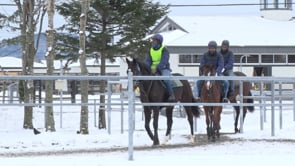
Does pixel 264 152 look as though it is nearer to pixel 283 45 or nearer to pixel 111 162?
pixel 111 162

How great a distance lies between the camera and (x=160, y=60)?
530 inches

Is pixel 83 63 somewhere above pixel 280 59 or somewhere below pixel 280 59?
above

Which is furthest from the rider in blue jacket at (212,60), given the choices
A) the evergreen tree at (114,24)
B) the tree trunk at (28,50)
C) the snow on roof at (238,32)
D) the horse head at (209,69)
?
the snow on roof at (238,32)

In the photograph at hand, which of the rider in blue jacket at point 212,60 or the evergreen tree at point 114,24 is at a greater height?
the evergreen tree at point 114,24

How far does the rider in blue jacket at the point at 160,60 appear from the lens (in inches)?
526

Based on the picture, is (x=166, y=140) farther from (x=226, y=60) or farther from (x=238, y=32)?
(x=238, y=32)

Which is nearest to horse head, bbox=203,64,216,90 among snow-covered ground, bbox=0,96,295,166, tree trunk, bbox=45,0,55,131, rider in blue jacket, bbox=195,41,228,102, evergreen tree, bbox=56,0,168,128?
rider in blue jacket, bbox=195,41,228,102

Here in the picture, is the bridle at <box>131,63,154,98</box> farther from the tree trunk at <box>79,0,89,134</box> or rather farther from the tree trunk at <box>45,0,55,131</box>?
the tree trunk at <box>45,0,55,131</box>

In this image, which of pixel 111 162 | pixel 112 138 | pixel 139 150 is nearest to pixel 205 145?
pixel 139 150

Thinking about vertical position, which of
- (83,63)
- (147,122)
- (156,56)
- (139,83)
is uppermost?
(156,56)

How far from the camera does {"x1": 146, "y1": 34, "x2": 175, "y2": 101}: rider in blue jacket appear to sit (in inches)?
526

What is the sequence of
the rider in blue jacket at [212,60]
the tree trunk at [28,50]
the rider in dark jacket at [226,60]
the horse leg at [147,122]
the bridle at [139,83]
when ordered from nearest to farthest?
the bridle at [139,83] < the horse leg at [147,122] < the rider in blue jacket at [212,60] < the rider in dark jacket at [226,60] < the tree trunk at [28,50]

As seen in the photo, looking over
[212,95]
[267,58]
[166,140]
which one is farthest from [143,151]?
[267,58]

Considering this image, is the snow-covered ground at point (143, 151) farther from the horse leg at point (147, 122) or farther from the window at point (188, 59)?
the window at point (188, 59)
